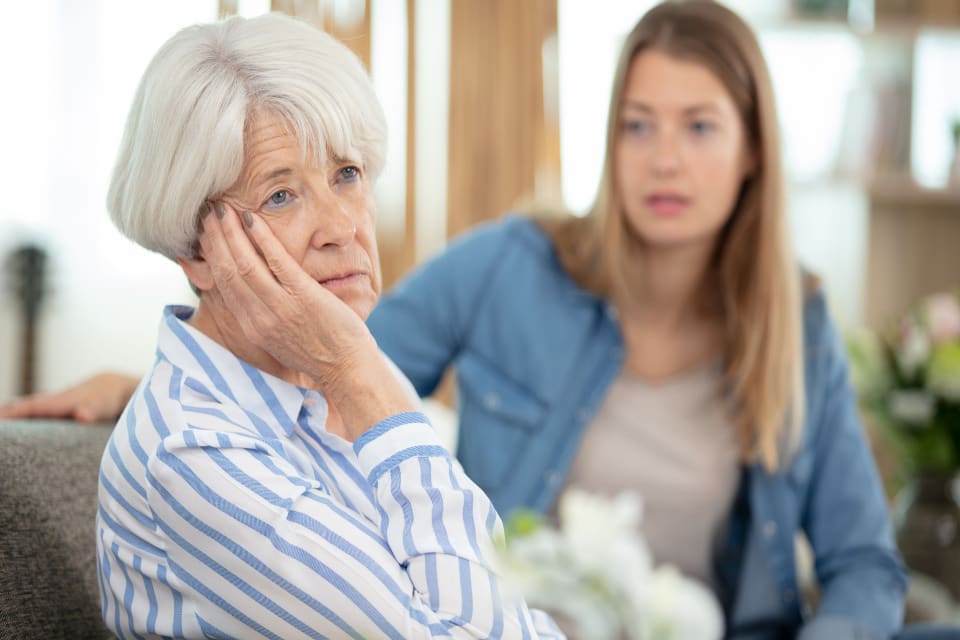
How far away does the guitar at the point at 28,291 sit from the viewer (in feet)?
13.5

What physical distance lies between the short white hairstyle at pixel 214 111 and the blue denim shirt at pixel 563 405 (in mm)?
988

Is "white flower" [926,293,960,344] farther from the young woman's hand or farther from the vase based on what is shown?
the young woman's hand

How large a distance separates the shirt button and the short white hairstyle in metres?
1.00

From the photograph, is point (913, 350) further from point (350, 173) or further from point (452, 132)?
point (452, 132)

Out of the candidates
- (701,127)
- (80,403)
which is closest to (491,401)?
(701,127)

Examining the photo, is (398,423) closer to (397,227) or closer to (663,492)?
(663,492)

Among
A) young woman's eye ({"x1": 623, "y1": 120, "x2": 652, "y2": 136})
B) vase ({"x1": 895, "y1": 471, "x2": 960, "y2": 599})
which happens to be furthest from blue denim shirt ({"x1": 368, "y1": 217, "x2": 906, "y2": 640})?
vase ({"x1": 895, "y1": 471, "x2": 960, "y2": 599})

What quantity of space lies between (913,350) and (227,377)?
160 cm

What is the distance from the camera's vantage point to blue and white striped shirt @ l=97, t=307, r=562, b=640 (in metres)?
0.80

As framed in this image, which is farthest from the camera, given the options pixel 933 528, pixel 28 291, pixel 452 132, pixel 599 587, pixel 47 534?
pixel 452 132

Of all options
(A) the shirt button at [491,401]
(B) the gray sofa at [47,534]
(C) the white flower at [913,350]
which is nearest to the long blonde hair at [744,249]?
(A) the shirt button at [491,401]

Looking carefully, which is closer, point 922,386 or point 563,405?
point 563,405

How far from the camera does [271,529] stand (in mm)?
804

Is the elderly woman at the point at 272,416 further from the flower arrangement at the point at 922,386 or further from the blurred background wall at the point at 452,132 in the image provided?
the blurred background wall at the point at 452,132
